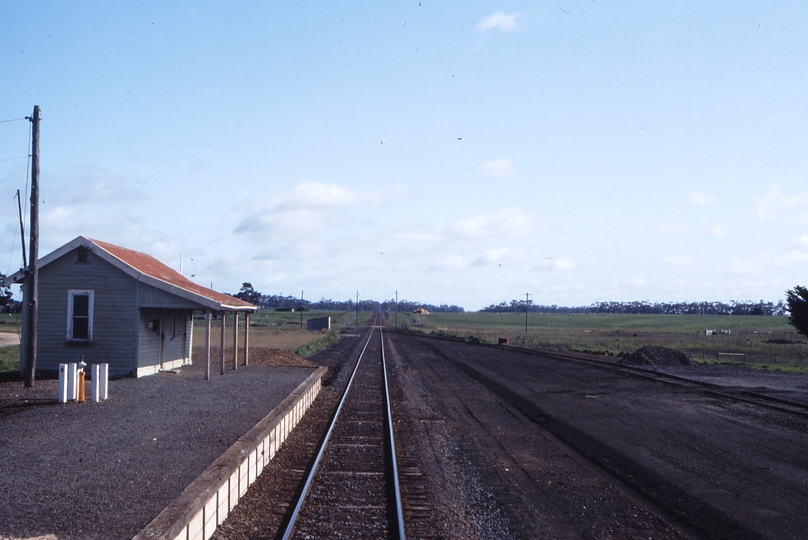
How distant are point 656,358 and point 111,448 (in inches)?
1134

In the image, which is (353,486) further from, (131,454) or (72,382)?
(72,382)

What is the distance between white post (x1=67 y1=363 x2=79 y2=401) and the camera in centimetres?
1310

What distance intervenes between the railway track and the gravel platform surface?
51.8 inches

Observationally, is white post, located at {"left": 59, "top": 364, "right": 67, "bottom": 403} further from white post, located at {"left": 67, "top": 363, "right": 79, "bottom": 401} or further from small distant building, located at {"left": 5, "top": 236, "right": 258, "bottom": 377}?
small distant building, located at {"left": 5, "top": 236, "right": 258, "bottom": 377}

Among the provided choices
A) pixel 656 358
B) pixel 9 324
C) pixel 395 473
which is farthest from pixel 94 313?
pixel 9 324

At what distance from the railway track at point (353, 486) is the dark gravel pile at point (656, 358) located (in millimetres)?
20783

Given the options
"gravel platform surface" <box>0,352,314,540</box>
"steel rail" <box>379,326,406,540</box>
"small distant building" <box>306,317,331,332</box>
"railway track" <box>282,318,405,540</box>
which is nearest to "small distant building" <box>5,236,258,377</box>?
"gravel platform surface" <box>0,352,314,540</box>

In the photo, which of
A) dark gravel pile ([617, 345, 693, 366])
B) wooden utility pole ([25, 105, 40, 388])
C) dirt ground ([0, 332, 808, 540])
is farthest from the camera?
dark gravel pile ([617, 345, 693, 366])

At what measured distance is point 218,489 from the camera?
667 centimetres

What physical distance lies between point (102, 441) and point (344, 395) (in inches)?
339

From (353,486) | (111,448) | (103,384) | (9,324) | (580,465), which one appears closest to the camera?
(353,486)

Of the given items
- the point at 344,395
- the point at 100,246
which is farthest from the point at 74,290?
the point at 344,395

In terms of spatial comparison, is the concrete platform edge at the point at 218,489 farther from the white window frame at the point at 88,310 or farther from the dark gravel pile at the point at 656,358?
the dark gravel pile at the point at 656,358

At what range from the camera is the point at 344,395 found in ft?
57.2
